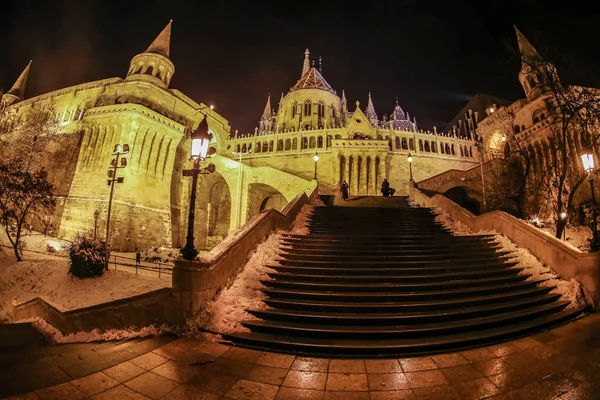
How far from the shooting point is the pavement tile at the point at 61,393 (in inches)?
104

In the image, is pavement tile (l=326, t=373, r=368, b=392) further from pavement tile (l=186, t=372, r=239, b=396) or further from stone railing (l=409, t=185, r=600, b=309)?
stone railing (l=409, t=185, r=600, b=309)

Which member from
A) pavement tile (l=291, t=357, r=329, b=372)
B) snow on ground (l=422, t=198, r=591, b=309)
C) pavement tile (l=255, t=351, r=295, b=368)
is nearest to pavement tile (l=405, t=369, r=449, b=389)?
pavement tile (l=291, t=357, r=329, b=372)

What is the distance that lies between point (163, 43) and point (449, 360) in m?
33.8

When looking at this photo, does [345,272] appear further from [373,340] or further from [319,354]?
[319,354]

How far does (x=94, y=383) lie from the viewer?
9.72 feet

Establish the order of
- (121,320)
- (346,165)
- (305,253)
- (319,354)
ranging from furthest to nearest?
(346,165) < (305,253) < (121,320) < (319,354)

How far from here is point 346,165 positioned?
26.1m

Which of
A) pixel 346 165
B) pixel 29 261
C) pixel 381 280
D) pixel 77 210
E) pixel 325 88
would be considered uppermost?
pixel 325 88

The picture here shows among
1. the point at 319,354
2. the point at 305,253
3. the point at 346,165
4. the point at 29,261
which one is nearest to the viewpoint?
the point at 319,354

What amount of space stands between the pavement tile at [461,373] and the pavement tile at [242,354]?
2.49 metres

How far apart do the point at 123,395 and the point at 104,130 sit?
24.1m

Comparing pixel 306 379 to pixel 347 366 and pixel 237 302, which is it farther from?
pixel 237 302

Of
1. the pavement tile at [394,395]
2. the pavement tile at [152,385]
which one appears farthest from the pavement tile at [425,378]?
the pavement tile at [152,385]

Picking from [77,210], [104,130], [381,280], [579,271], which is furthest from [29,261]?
[579,271]
